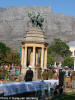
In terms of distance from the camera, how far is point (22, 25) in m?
171

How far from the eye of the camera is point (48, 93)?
1230 centimetres

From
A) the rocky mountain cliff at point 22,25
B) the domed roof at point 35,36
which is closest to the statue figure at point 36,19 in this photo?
the domed roof at point 35,36

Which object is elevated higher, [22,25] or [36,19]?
[22,25]

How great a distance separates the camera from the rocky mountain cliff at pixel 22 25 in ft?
496

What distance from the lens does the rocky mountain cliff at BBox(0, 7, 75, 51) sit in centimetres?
15125

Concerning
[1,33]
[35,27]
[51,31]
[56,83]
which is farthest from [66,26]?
[56,83]

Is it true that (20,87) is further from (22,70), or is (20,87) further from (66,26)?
(66,26)

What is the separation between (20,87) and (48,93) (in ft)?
9.62

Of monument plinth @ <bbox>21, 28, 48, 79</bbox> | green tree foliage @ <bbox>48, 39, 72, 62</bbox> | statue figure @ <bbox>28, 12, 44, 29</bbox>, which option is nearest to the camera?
monument plinth @ <bbox>21, 28, 48, 79</bbox>

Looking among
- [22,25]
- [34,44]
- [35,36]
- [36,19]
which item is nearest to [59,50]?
→ [36,19]

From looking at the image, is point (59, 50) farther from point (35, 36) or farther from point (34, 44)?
point (34, 44)

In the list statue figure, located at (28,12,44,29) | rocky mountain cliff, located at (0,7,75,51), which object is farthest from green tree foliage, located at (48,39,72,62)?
statue figure, located at (28,12,44,29)

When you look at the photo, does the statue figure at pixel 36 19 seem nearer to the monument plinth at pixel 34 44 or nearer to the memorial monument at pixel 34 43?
the memorial monument at pixel 34 43

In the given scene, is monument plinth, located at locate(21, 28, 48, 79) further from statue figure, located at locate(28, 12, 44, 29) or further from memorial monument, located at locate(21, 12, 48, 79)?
statue figure, located at locate(28, 12, 44, 29)
